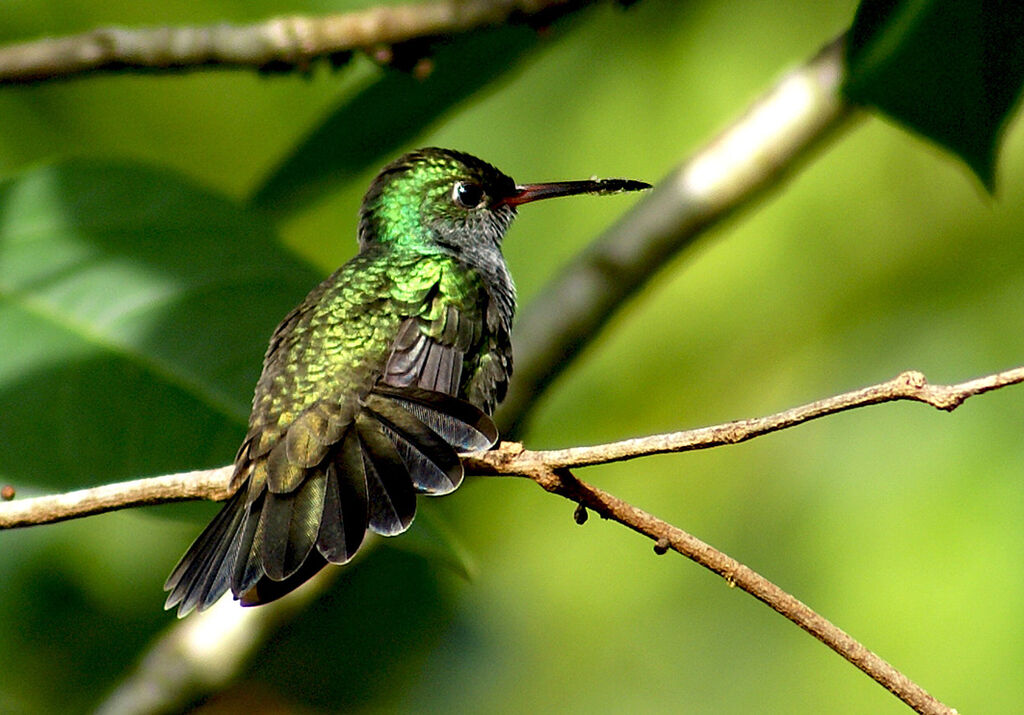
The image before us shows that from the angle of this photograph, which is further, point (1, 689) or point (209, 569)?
point (1, 689)

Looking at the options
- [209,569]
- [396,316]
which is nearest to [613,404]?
[396,316]

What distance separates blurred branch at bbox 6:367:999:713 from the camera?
4.46 feet

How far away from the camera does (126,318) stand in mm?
2613

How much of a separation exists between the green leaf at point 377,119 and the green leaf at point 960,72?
1.17m

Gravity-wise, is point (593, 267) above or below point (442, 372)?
above

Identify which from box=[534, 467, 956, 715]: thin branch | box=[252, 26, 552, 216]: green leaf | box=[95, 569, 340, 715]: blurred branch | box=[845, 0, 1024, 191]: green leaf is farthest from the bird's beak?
box=[534, 467, 956, 715]: thin branch

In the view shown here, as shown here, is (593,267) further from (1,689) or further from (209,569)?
(1,689)

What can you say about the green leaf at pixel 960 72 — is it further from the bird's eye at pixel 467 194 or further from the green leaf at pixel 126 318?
the green leaf at pixel 126 318

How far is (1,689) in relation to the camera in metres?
3.97

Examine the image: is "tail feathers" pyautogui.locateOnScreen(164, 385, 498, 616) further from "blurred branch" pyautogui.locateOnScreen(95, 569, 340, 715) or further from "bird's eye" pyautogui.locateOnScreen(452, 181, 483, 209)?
"bird's eye" pyautogui.locateOnScreen(452, 181, 483, 209)

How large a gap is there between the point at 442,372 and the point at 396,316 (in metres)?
0.18

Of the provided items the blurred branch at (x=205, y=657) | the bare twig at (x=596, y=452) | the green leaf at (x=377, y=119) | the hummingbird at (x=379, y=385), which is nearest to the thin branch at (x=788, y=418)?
the bare twig at (x=596, y=452)

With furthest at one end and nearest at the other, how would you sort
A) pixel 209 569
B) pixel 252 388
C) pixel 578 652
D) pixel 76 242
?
pixel 578 652 → pixel 76 242 → pixel 252 388 → pixel 209 569

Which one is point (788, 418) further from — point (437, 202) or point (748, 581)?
point (437, 202)
